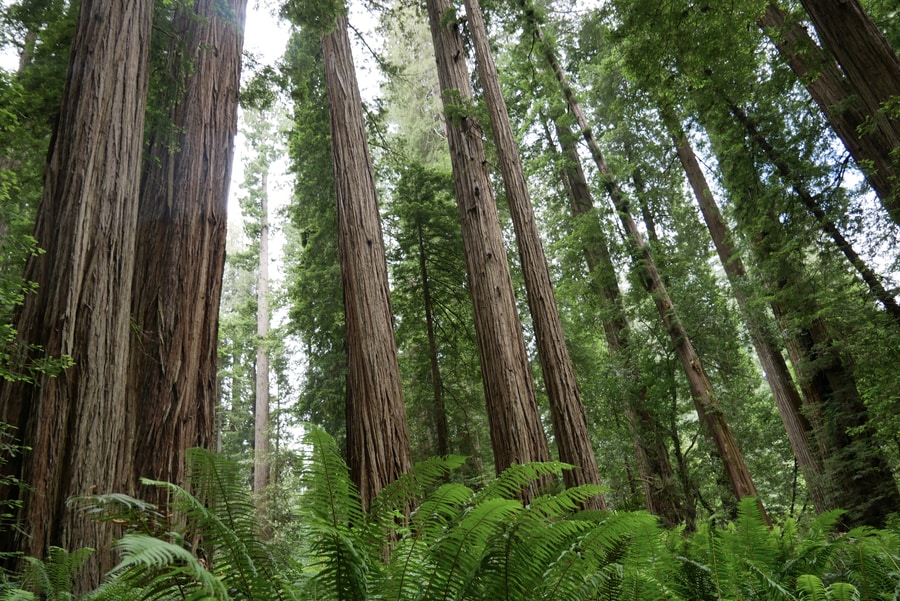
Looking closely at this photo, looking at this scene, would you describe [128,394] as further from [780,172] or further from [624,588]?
[780,172]

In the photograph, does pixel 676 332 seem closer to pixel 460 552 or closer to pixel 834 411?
pixel 834 411

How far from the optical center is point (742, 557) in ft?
6.87

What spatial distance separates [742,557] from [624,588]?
1028 millimetres

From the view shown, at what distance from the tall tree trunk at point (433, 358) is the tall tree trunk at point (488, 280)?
3.89 meters

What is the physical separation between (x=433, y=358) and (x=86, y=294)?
751cm

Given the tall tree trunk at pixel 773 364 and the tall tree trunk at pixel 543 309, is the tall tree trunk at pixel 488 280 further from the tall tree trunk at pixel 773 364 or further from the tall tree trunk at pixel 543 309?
the tall tree trunk at pixel 773 364

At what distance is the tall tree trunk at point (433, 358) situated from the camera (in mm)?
9828

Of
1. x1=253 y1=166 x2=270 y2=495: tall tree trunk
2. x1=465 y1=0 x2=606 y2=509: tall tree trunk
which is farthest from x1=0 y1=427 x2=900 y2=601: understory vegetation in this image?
x1=253 y1=166 x2=270 y2=495: tall tree trunk

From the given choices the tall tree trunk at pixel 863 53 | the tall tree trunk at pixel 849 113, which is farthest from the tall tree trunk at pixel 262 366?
the tall tree trunk at pixel 863 53

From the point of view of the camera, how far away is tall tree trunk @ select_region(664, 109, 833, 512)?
371 inches

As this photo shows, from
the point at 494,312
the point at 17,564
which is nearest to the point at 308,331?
the point at 494,312

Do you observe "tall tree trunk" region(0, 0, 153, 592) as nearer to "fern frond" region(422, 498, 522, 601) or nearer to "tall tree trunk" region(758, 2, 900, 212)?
"fern frond" region(422, 498, 522, 601)

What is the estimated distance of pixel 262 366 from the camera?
59.9ft

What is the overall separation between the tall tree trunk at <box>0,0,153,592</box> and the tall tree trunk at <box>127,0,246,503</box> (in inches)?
14.3
